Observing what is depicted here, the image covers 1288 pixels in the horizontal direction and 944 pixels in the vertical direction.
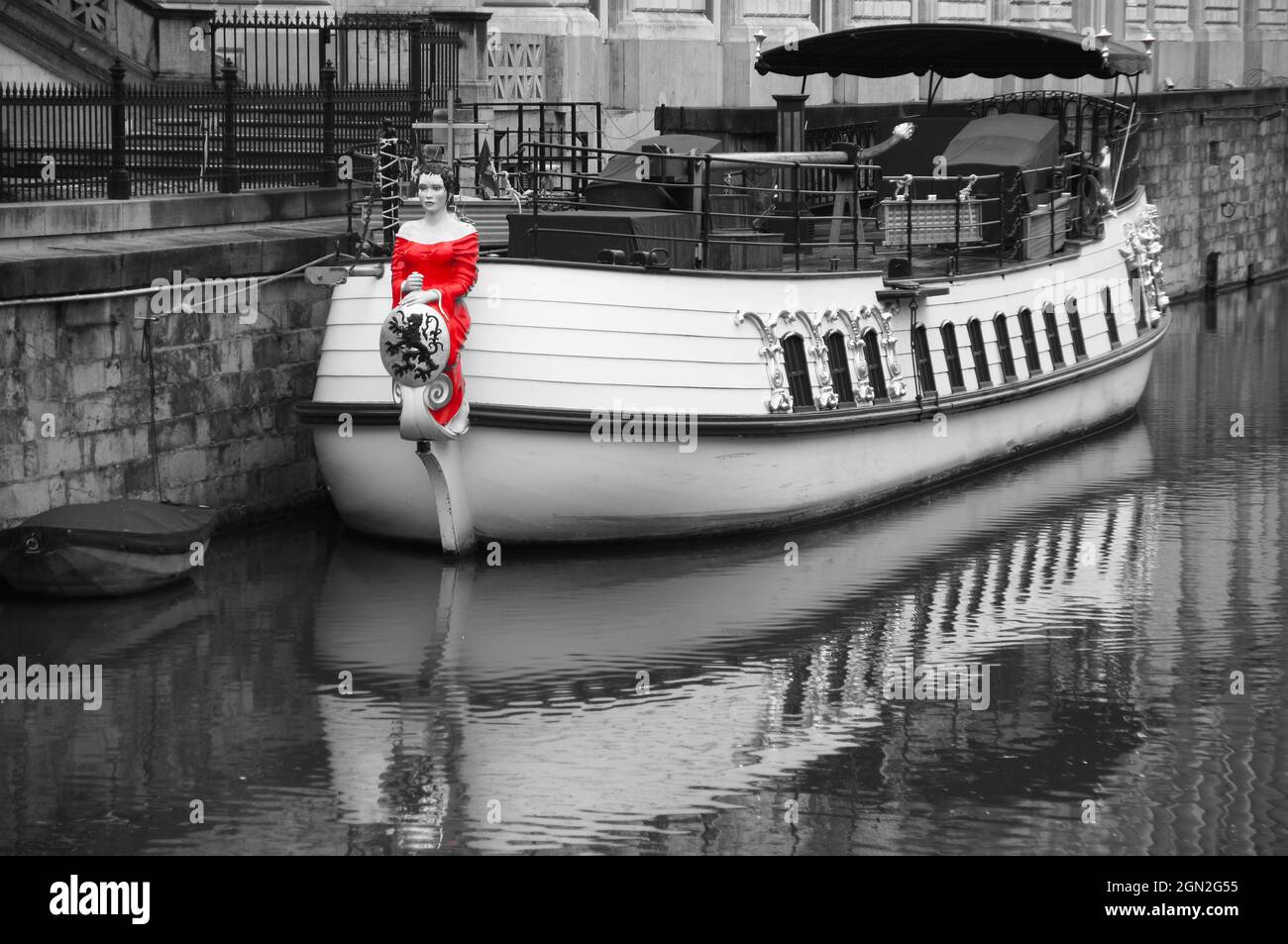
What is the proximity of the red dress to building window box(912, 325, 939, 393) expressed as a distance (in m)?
4.93

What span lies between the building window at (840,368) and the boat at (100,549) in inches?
214

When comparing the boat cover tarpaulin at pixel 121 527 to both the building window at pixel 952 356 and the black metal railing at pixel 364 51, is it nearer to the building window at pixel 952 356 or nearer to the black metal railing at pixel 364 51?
the building window at pixel 952 356

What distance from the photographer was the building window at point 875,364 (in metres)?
19.7

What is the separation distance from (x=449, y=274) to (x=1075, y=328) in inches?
353

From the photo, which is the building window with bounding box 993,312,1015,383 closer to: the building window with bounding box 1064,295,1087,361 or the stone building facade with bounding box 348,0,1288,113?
the building window with bounding box 1064,295,1087,361

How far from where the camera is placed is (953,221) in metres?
21.6

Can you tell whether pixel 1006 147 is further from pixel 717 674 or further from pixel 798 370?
pixel 717 674

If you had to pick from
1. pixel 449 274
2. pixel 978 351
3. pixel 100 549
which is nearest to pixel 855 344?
pixel 978 351

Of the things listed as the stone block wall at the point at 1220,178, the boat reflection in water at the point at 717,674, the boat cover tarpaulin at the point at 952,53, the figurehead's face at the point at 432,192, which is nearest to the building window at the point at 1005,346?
the boat reflection in water at the point at 717,674

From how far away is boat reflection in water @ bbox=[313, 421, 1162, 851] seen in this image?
39.5 ft

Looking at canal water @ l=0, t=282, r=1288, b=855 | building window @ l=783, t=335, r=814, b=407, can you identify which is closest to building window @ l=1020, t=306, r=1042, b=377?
canal water @ l=0, t=282, r=1288, b=855

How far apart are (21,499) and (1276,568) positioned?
934 cm

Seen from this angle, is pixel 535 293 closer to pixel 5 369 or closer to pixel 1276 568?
pixel 5 369
